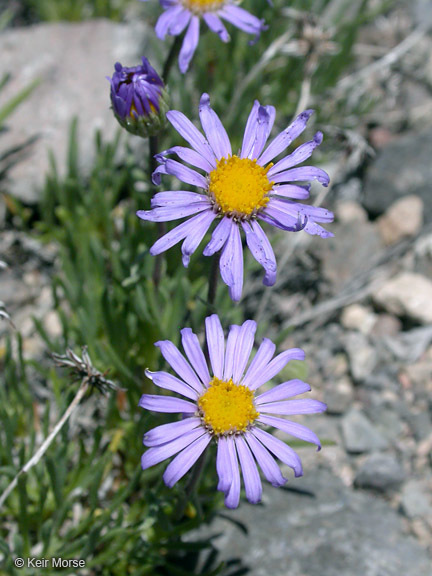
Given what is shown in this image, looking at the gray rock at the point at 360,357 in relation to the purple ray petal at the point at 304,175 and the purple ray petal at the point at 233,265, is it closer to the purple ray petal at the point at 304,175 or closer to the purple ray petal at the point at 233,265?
the purple ray petal at the point at 304,175

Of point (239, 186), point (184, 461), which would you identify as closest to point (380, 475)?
point (184, 461)

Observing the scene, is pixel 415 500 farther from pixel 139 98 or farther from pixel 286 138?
pixel 139 98

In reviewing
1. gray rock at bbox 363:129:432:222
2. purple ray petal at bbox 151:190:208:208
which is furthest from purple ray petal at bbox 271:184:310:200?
gray rock at bbox 363:129:432:222

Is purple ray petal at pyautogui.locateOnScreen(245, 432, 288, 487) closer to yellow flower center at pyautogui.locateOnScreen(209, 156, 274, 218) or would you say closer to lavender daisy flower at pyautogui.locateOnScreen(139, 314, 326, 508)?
lavender daisy flower at pyautogui.locateOnScreen(139, 314, 326, 508)

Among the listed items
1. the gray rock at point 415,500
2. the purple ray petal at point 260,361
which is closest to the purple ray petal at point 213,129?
the purple ray petal at point 260,361

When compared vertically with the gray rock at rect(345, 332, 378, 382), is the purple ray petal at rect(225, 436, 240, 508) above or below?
below

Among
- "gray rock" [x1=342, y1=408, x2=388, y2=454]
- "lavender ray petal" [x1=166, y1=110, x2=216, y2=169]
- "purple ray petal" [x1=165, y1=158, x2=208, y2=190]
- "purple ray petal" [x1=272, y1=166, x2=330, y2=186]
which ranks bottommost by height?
"gray rock" [x1=342, y1=408, x2=388, y2=454]

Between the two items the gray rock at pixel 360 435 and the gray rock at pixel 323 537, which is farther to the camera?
the gray rock at pixel 360 435

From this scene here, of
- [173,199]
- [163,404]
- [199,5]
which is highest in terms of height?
[199,5]
